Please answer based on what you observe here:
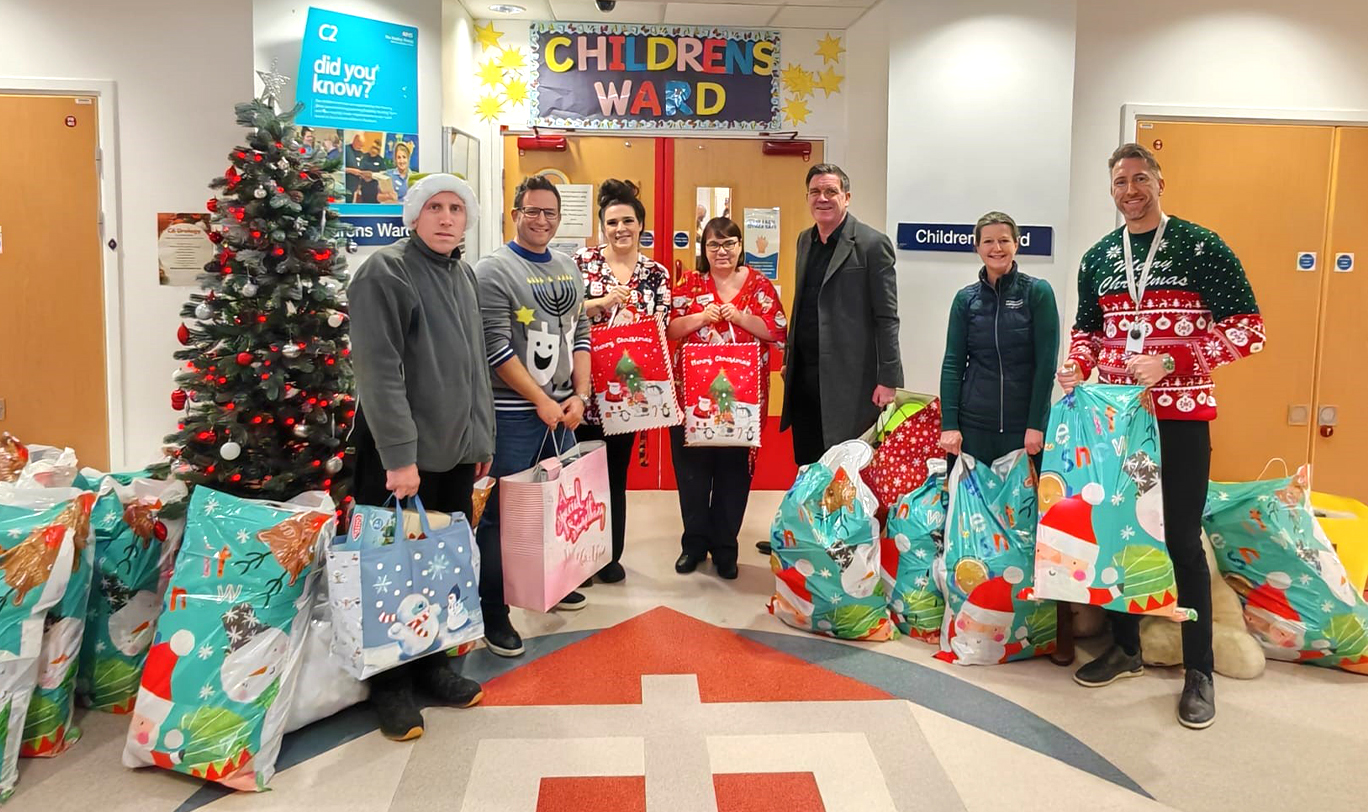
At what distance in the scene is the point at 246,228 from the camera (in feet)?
8.81

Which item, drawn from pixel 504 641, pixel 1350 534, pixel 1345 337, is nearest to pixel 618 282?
pixel 504 641

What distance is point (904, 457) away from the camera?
3072 millimetres

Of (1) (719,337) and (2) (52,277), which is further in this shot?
(2) (52,277)

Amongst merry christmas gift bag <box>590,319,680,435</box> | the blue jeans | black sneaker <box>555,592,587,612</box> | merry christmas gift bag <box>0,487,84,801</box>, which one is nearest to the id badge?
merry christmas gift bag <box>590,319,680,435</box>

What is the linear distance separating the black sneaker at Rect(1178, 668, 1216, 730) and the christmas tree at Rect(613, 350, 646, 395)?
1.94 m

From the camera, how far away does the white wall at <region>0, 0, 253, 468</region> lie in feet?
12.4

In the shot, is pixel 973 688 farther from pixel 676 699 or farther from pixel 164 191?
pixel 164 191

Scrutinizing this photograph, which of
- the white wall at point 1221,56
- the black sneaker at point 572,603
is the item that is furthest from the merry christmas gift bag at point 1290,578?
the white wall at point 1221,56

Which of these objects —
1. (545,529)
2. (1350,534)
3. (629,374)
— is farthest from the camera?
(629,374)

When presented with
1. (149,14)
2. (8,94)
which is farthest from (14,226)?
(149,14)

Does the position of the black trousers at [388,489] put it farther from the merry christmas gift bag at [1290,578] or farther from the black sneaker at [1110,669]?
the merry christmas gift bag at [1290,578]

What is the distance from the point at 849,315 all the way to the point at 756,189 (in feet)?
6.60

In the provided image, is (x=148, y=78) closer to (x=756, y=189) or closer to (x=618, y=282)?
(x=618, y=282)

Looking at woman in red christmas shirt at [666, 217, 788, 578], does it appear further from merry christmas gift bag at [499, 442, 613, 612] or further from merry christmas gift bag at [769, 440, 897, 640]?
merry christmas gift bag at [499, 442, 613, 612]
